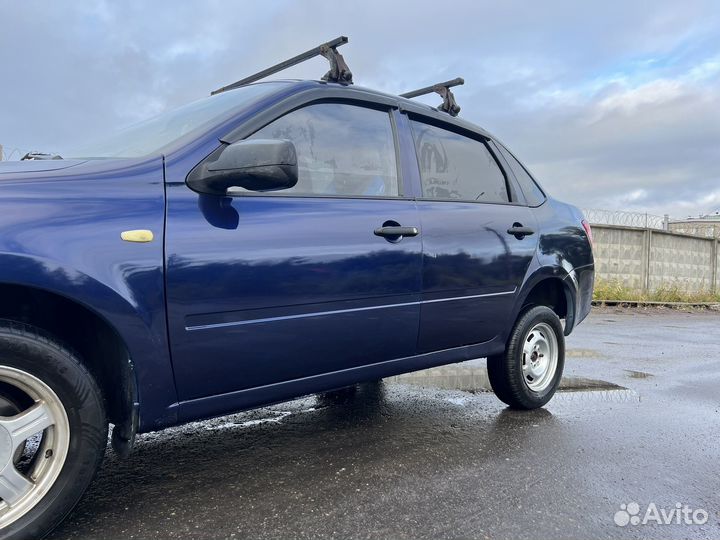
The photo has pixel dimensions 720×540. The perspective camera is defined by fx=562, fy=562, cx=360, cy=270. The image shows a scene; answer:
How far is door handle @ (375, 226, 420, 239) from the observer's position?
2701 mm

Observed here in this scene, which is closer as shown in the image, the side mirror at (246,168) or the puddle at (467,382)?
the side mirror at (246,168)

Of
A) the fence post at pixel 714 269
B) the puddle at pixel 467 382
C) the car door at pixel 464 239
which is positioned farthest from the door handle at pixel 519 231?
the fence post at pixel 714 269

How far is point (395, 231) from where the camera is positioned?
108 inches

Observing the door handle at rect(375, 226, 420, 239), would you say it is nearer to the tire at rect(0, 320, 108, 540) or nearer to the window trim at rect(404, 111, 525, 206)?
the window trim at rect(404, 111, 525, 206)

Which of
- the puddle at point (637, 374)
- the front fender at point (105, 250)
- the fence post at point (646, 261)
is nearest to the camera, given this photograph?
the front fender at point (105, 250)

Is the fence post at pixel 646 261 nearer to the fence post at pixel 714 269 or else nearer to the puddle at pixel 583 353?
the fence post at pixel 714 269

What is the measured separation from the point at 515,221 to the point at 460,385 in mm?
1682

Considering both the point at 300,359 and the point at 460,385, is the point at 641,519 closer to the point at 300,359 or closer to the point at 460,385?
the point at 300,359

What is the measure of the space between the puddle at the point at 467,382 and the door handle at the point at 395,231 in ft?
6.77

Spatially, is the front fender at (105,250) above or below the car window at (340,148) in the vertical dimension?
below

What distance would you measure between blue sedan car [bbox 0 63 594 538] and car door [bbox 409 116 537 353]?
0.05ft

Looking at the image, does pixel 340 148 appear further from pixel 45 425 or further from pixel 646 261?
pixel 646 261

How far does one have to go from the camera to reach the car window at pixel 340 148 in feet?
8.66
